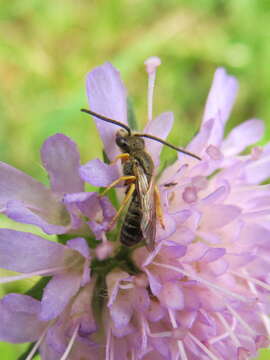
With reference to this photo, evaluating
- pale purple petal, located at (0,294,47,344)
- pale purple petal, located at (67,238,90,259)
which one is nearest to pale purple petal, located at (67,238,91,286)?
pale purple petal, located at (67,238,90,259)

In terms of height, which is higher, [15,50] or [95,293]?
[15,50]

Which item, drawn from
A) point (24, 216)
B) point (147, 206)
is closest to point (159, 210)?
point (147, 206)

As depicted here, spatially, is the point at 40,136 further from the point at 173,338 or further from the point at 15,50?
the point at 173,338

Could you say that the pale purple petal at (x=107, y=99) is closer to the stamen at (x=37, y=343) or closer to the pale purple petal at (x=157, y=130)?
the pale purple petal at (x=157, y=130)

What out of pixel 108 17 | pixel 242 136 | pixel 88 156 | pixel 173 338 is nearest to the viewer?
pixel 173 338

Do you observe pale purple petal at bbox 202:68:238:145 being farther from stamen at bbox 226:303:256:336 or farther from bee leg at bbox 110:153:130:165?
stamen at bbox 226:303:256:336

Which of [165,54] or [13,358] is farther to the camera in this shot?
[165,54]

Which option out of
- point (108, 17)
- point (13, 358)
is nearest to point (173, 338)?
point (13, 358)
